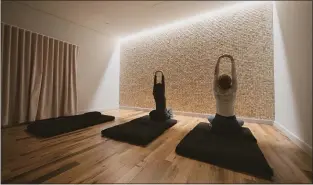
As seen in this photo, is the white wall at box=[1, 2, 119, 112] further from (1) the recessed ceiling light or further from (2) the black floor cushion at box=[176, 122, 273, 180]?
(2) the black floor cushion at box=[176, 122, 273, 180]

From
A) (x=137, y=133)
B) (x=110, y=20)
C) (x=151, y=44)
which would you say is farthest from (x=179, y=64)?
(x=137, y=133)

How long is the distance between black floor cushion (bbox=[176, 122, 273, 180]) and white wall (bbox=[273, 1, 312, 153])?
1.84 feet

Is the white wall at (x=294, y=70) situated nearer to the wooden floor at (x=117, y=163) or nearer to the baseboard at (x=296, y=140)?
the baseboard at (x=296, y=140)

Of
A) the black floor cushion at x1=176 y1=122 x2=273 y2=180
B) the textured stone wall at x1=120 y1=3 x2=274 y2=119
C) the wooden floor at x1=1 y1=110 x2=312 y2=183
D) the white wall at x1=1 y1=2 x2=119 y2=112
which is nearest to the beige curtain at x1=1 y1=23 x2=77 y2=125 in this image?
the white wall at x1=1 y1=2 x2=119 y2=112

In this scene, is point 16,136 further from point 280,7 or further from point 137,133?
point 280,7

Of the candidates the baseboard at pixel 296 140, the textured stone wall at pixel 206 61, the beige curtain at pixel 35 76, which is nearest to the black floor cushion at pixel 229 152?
the baseboard at pixel 296 140

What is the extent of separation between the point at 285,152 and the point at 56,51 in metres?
3.93

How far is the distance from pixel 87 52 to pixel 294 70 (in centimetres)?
400

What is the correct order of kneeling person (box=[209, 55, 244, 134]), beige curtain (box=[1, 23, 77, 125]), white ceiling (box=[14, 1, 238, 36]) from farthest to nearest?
white ceiling (box=[14, 1, 238, 36])
beige curtain (box=[1, 23, 77, 125])
kneeling person (box=[209, 55, 244, 134])

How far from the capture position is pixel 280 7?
2.17 metres

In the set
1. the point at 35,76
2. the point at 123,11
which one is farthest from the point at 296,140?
the point at 35,76

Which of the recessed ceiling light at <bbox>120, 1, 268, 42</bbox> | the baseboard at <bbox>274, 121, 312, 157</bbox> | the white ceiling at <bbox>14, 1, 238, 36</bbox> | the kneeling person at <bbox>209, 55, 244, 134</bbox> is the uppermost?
the recessed ceiling light at <bbox>120, 1, 268, 42</bbox>

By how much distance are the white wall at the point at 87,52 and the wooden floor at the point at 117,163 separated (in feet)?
6.59

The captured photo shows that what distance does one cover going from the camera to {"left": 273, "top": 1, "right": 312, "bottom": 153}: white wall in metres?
1.43
